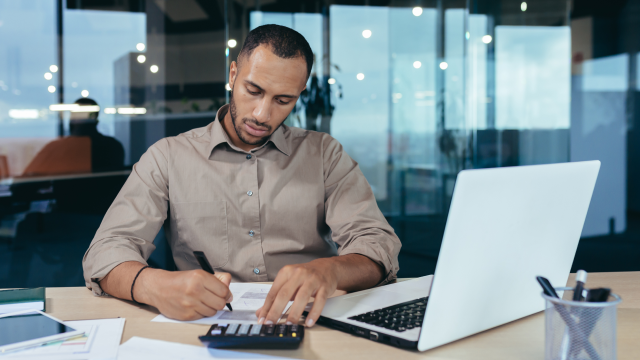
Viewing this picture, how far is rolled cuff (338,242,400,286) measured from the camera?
1198 millimetres

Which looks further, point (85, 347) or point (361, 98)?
point (361, 98)

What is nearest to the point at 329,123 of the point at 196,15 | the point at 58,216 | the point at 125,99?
the point at 196,15

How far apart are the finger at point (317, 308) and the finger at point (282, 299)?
0.04 meters

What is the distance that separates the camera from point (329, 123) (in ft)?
12.8

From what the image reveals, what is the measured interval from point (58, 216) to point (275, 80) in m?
2.81

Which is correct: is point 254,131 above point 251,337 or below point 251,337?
above

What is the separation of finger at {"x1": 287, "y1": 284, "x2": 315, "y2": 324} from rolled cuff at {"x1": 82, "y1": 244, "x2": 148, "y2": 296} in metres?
0.45

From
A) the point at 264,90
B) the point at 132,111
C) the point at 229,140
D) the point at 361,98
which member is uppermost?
the point at 361,98

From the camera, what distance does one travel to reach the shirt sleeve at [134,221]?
1113 mm

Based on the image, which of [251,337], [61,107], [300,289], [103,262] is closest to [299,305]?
[300,289]

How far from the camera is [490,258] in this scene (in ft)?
2.36

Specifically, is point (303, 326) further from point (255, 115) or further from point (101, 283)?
point (255, 115)

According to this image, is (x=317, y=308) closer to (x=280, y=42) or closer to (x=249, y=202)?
(x=249, y=202)

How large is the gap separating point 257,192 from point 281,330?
71 centimetres
